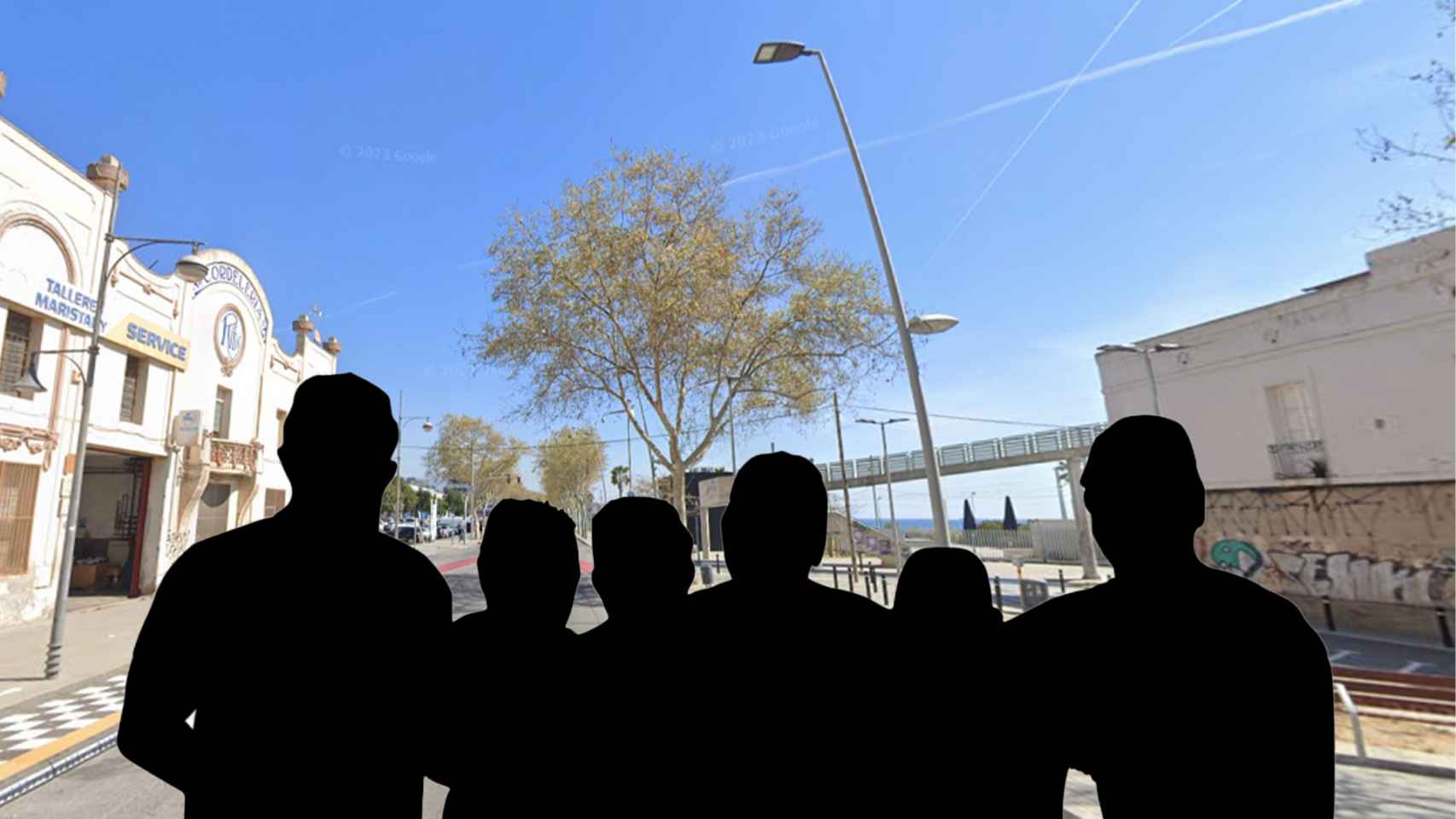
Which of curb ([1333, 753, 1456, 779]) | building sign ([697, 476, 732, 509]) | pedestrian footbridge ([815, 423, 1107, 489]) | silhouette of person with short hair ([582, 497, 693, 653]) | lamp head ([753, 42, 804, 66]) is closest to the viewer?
silhouette of person with short hair ([582, 497, 693, 653])

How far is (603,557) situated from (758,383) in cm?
1672

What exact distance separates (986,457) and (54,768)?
31789mm

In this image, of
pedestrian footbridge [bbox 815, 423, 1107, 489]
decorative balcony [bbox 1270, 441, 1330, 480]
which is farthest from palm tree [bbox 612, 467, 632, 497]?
decorative balcony [bbox 1270, 441, 1330, 480]

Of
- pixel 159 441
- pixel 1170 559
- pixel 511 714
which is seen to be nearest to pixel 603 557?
pixel 511 714

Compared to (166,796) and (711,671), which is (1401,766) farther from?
(166,796)

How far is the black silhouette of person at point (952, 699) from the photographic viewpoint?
1.05 metres

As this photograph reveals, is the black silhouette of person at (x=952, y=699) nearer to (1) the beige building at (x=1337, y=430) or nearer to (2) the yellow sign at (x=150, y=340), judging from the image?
(1) the beige building at (x=1337, y=430)

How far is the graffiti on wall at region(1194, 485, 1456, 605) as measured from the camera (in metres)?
13.8

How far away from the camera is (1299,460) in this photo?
15.1 metres

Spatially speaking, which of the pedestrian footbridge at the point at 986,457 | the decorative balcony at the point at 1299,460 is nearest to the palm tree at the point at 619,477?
the pedestrian footbridge at the point at 986,457

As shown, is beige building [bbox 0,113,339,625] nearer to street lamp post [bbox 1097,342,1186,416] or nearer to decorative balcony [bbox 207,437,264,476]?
decorative balcony [bbox 207,437,264,476]

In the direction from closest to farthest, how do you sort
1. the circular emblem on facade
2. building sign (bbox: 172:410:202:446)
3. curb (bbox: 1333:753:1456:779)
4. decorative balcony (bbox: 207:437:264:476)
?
curb (bbox: 1333:753:1456:779), building sign (bbox: 172:410:202:446), decorative balcony (bbox: 207:437:264:476), the circular emblem on facade

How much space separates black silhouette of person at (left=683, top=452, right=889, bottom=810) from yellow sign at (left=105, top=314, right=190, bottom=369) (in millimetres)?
20941

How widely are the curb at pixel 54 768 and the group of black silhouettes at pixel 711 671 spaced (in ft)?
24.8
